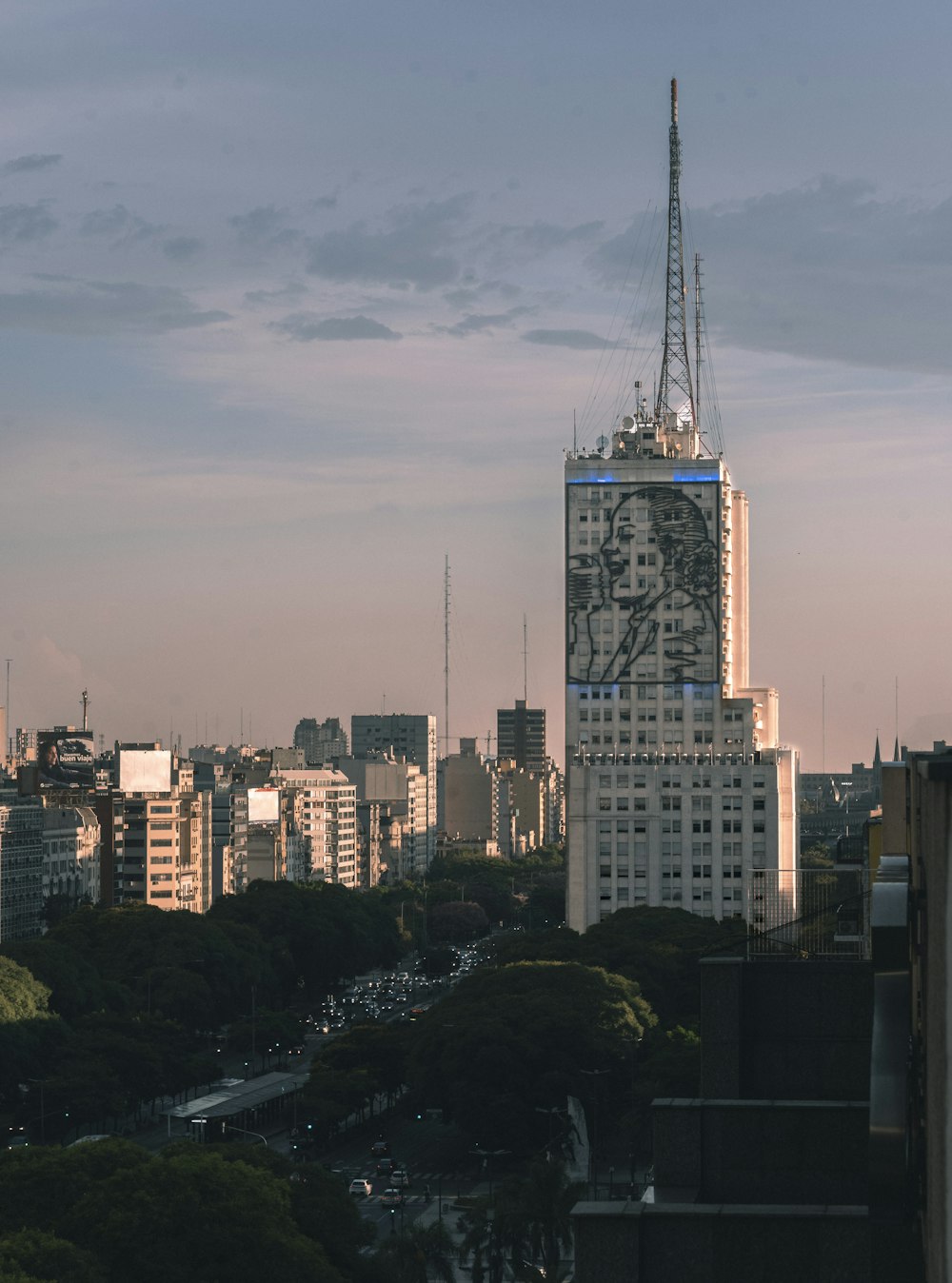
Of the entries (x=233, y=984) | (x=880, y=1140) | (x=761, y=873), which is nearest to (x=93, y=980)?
(x=233, y=984)

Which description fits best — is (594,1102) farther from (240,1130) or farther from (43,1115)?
(43,1115)

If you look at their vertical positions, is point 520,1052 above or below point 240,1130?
above

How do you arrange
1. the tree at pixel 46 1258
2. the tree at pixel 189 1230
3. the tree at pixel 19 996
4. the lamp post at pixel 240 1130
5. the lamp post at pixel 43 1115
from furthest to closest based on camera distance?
the tree at pixel 19 996
the lamp post at pixel 43 1115
the lamp post at pixel 240 1130
the tree at pixel 189 1230
the tree at pixel 46 1258

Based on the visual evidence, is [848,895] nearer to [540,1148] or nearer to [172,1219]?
[172,1219]

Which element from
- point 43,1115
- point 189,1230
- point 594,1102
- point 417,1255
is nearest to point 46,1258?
point 189,1230

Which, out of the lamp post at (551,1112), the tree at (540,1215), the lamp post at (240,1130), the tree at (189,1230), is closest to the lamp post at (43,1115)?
the lamp post at (240,1130)

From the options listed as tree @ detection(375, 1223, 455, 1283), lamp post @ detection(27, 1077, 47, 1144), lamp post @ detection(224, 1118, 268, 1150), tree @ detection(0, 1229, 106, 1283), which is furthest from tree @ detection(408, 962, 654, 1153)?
tree @ detection(0, 1229, 106, 1283)

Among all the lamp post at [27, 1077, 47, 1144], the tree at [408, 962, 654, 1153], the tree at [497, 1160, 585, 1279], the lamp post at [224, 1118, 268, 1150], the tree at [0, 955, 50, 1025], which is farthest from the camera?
the tree at [0, 955, 50, 1025]

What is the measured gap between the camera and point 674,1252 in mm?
31156

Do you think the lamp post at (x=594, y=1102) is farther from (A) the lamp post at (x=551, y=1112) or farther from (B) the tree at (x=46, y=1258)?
(B) the tree at (x=46, y=1258)

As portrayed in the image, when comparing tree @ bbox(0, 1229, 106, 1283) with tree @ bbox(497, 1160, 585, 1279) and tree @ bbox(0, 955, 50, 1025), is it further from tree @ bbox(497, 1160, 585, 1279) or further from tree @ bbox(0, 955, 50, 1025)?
tree @ bbox(0, 955, 50, 1025)

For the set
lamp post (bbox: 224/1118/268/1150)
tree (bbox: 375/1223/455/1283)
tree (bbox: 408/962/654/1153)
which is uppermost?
tree (bbox: 408/962/654/1153)

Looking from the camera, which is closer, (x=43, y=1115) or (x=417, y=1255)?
(x=417, y=1255)

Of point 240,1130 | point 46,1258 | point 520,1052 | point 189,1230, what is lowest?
point 240,1130
